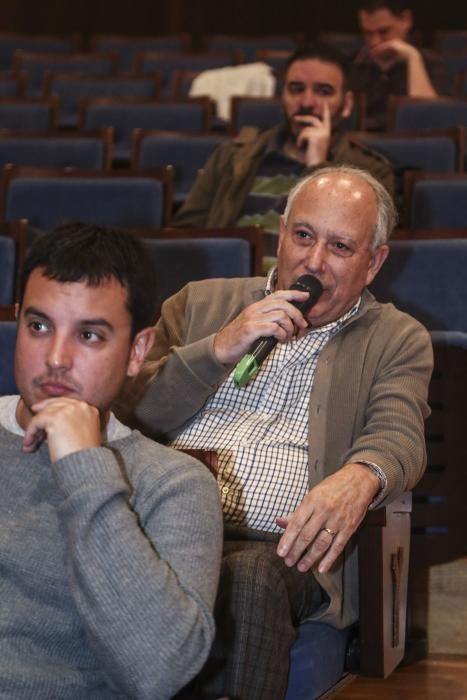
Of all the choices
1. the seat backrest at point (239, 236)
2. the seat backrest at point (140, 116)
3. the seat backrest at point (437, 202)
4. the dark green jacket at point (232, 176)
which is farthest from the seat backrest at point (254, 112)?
the seat backrest at point (239, 236)

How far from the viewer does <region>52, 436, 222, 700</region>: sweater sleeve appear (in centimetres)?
93

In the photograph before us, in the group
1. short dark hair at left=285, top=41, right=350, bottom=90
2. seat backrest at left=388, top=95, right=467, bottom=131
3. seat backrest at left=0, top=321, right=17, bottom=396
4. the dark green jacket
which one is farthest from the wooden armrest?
seat backrest at left=388, top=95, right=467, bottom=131

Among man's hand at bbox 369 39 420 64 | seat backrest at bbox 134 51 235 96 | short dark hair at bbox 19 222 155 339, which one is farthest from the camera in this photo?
seat backrest at bbox 134 51 235 96

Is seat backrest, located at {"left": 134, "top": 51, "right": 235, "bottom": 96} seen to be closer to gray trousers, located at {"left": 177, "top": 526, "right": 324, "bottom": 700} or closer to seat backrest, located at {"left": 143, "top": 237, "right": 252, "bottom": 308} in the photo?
seat backrest, located at {"left": 143, "top": 237, "right": 252, "bottom": 308}

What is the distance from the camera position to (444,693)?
160 centimetres

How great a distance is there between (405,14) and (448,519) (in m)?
2.87

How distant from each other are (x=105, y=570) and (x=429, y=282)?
1238 mm

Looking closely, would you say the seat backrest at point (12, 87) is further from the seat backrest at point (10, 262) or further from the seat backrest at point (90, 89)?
the seat backrest at point (10, 262)

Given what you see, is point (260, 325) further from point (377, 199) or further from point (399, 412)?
point (377, 199)

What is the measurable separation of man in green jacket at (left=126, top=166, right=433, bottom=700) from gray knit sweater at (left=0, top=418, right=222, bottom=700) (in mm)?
236

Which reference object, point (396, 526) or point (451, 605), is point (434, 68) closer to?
point (451, 605)

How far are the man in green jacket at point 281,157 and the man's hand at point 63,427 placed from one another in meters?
1.54

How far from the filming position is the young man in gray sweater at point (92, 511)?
36.6 inches

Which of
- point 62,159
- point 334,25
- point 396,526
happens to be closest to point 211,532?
point 396,526
